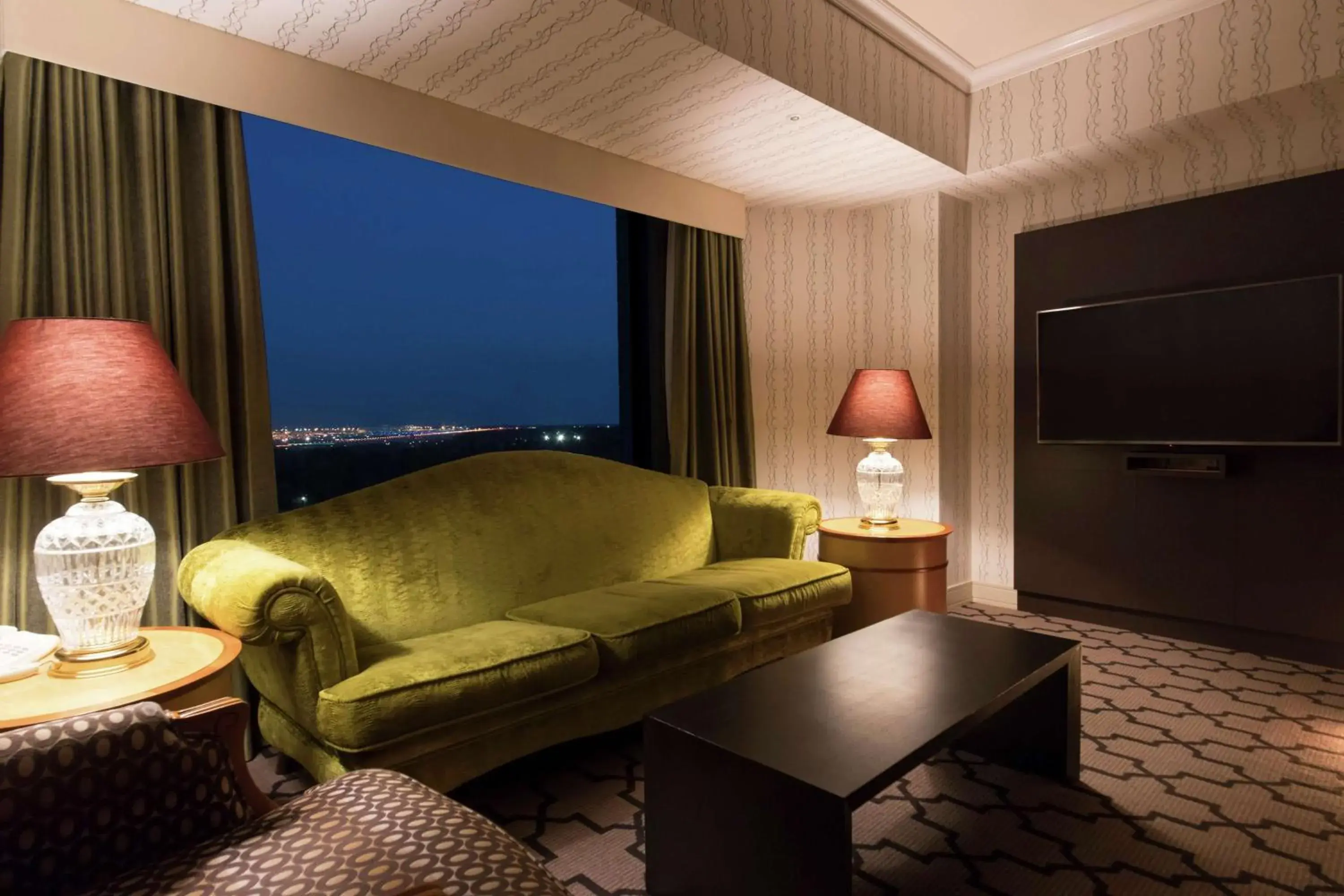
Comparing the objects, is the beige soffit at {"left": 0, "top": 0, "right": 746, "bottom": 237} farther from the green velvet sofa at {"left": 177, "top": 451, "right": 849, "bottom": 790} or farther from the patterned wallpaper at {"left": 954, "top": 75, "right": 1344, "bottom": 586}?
the patterned wallpaper at {"left": 954, "top": 75, "right": 1344, "bottom": 586}

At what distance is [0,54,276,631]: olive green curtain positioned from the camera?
6.47 ft

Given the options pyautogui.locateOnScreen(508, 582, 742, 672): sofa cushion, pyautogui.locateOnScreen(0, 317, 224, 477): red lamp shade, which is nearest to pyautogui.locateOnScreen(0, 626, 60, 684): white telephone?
pyautogui.locateOnScreen(0, 317, 224, 477): red lamp shade

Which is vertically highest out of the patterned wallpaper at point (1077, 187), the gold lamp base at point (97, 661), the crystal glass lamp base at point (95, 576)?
the patterned wallpaper at point (1077, 187)

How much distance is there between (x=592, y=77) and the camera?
2.64 metres

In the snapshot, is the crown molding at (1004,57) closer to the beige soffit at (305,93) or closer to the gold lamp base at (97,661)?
the beige soffit at (305,93)

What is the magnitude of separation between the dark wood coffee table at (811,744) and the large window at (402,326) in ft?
5.66

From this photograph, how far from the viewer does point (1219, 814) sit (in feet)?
6.33

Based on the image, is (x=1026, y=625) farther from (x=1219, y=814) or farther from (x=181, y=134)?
(x=181, y=134)

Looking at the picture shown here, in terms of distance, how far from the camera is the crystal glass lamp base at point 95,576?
5.38 ft

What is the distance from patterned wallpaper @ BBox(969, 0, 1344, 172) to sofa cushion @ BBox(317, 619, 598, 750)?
10.3ft

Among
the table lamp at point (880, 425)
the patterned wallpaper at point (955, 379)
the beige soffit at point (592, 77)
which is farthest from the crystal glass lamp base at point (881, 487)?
the beige soffit at point (592, 77)

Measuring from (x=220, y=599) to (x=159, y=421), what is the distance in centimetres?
46

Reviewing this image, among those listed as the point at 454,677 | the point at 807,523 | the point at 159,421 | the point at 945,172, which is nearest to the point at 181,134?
the point at 159,421

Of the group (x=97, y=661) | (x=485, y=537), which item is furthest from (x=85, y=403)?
(x=485, y=537)
